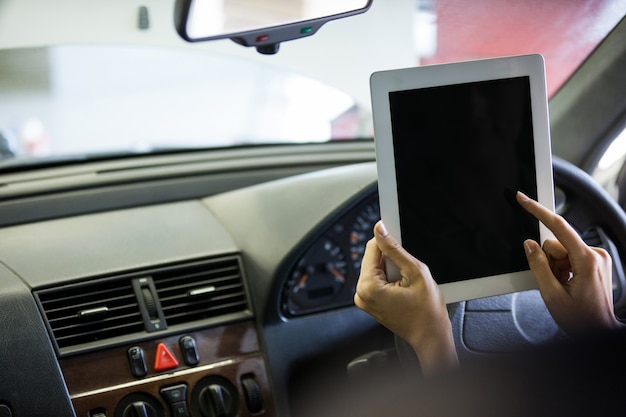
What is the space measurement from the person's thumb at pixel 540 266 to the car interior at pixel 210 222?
0.73 ft

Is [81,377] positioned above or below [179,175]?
below

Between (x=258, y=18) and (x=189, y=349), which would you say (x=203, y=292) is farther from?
(x=258, y=18)

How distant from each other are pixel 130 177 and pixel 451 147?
4.38ft

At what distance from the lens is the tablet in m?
1.64

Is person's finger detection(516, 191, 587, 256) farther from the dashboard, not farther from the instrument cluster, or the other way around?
the instrument cluster

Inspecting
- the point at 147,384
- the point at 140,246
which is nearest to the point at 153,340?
the point at 147,384

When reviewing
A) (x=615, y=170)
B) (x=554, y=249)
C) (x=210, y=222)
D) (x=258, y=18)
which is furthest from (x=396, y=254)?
(x=615, y=170)

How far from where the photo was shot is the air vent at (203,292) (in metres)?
2.30

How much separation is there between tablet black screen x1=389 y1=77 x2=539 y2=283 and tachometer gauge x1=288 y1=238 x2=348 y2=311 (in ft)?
2.45

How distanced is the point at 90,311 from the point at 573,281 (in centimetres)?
118

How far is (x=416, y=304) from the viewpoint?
1.62 meters

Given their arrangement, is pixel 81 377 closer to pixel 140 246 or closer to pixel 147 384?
pixel 147 384

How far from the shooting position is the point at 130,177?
2758 millimetres

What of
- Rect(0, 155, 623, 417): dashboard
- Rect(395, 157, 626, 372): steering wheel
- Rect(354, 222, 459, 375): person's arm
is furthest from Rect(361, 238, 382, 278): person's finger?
Rect(395, 157, 626, 372): steering wheel
